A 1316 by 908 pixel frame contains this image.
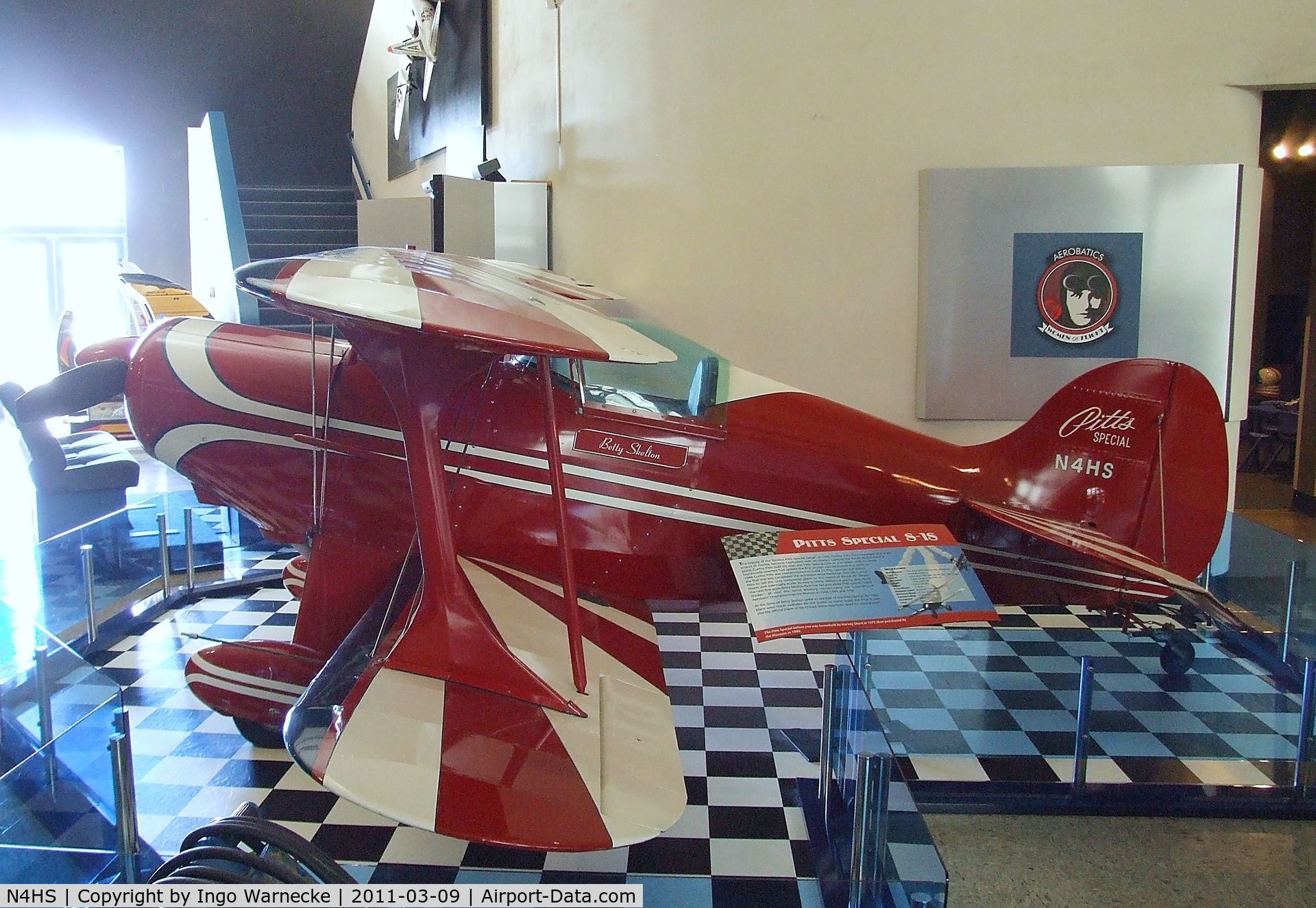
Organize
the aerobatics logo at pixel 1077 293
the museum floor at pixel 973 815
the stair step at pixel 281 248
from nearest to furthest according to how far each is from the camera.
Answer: the museum floor at pixel 973 815
the aerobatics logo at pixel 1077 293
the stair step at pixel 281 248

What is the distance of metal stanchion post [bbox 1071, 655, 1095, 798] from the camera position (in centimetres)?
246

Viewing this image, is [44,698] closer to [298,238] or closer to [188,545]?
[188,545]

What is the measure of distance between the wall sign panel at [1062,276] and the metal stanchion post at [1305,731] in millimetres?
1933

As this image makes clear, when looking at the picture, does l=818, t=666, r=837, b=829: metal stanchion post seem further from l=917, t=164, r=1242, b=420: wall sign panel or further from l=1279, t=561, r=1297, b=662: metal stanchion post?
l=917, t=164, r=1242, b=420: wall sign panel

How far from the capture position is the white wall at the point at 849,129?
13.0 ft

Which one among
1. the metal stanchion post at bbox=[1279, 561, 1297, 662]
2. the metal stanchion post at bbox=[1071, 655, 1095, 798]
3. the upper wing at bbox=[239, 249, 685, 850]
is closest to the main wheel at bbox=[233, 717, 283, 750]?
the upper wing at bbox=[239, 249, 685, 850]

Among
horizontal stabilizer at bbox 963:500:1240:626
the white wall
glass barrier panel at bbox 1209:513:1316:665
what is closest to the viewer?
horizontal stabilizer at bbox 963:500:1240:626

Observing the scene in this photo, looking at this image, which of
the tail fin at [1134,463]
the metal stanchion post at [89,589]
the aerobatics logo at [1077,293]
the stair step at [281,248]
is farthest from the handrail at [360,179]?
the tail fin at [1134,463]

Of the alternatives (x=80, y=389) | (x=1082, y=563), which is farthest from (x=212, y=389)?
(x=1082, y=563)

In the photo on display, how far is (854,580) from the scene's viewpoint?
2.19m

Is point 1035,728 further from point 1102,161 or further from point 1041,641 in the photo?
point 1102,161

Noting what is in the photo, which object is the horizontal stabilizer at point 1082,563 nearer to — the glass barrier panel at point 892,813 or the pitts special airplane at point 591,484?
the pitts special airplane at point 591,484

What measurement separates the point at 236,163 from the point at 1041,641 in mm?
11270

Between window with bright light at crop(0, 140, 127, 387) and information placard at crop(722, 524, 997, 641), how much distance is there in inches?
464
